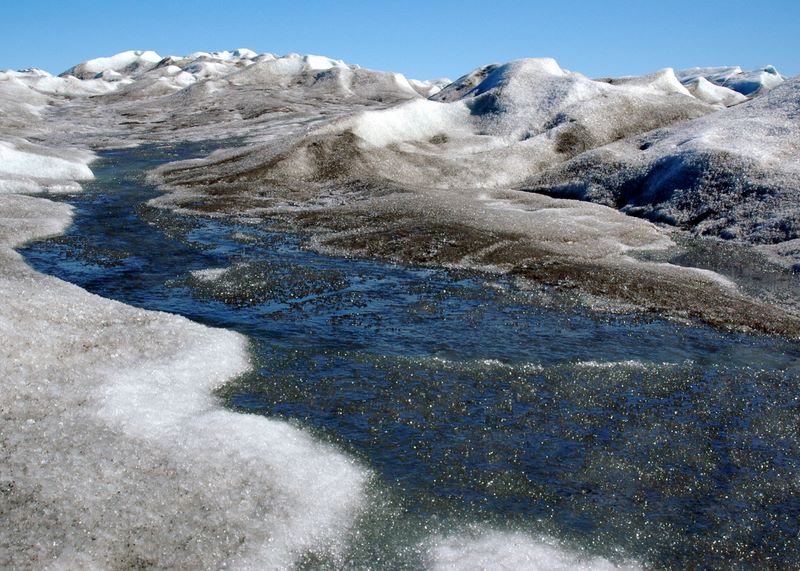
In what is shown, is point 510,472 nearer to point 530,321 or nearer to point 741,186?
point 530,321

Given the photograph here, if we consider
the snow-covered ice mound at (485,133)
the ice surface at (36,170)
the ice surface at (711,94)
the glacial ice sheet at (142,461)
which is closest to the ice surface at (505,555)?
the glacial ice sheet at (142,461)

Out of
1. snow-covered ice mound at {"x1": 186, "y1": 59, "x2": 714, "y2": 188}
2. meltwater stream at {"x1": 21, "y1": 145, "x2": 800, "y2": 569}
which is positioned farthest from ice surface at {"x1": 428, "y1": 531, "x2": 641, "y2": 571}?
snow-covered ice mound at {"x1": 186, "y1": 59, "x2": 714, "y2": 188}

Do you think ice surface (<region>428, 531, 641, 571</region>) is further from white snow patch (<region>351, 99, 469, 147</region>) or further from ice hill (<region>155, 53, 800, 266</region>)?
white snow patch (<region>351, 99, 469, 147</region>)

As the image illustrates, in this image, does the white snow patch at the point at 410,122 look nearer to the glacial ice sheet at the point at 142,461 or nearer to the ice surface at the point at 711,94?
the glacial ice sheet at the point at 142,461

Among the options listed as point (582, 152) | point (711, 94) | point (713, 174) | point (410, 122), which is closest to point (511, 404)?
point (713, 174)

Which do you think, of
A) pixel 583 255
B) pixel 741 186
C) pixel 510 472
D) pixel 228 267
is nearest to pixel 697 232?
pixel 741 186

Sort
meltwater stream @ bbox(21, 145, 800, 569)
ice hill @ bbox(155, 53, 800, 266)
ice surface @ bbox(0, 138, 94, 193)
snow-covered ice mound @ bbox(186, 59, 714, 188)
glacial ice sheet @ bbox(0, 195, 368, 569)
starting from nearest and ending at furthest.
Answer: glacial ice sheet @ bbox(0, 195, 368, 569) → meltwater stream @ bbox(21, 145, 800, 569) → ice hill @ bbox(155, 53, 800, 266) → ice surface @ bbox(0, 138, 94, 193) → snow-covered ice mound @ bbox(186, 59, 714, 188)
